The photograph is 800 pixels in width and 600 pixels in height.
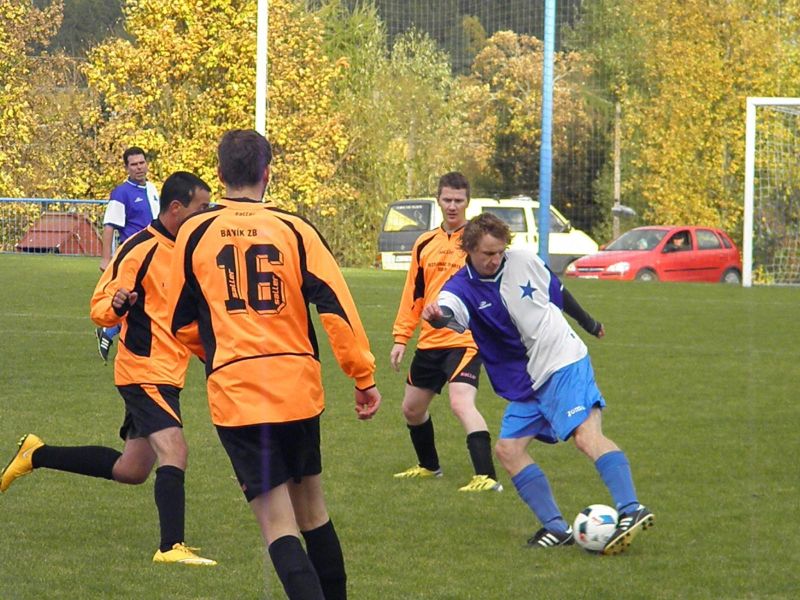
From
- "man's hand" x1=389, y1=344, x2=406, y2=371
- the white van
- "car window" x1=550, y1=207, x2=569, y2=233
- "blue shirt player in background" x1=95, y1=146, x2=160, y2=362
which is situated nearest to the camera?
"man's hand" x1=389, y1=344, x2=406, y2=371

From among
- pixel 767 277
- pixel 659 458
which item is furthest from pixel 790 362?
pixel 767 277

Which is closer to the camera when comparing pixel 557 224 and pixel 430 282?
pixel 430 282

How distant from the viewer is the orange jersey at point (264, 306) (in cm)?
467

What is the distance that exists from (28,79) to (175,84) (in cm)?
546

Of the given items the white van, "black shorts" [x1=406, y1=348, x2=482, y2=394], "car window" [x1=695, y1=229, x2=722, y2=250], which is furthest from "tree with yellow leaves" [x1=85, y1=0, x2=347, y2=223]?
"black shorts" [x1=406, y1=348, x2=482, y2=394]

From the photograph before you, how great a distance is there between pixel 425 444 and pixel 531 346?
226 centimetres

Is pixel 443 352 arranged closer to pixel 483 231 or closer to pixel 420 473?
pixel 420 473

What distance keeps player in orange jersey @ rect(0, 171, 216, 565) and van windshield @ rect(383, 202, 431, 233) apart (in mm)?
25974

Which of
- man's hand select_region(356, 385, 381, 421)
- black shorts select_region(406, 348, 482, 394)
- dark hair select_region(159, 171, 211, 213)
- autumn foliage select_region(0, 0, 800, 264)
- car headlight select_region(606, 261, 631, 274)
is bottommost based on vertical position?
car headlight select_region(606, 261, 631, 274)

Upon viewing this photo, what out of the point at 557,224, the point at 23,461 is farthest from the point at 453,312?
the point at 557,224

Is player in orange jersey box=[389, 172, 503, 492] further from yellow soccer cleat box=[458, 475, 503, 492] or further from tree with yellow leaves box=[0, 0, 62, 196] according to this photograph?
tree with yellow leaves box=[0, 0, 62, 196]

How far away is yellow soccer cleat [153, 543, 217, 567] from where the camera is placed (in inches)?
253

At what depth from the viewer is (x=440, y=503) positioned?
8.04 metres

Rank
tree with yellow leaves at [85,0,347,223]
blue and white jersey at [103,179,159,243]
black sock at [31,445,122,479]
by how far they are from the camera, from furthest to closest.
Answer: tree with yellow leaves at [85,0,347,223] → blue and white jersey at [103,179,159,243] → black sock at [31,445,122,479]
